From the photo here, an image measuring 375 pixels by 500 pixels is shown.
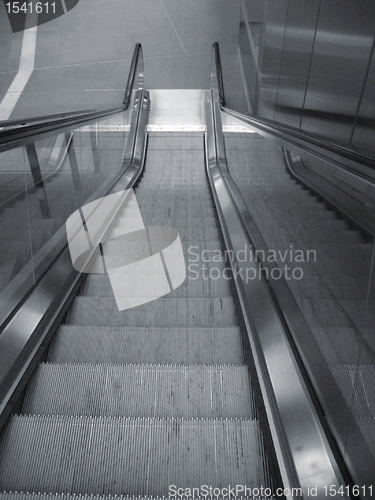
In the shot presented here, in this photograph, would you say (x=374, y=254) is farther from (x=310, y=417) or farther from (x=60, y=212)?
(x=60, y=212)

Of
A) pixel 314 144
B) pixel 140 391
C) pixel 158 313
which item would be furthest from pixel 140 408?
pixel 314 144

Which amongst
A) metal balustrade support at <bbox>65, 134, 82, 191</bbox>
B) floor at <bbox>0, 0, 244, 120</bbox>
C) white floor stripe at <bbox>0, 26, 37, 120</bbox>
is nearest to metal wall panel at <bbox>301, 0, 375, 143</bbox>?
metal balustrade support at <bbox>65, 134, 82, 191</bbox>

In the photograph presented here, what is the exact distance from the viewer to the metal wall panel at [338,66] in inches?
147

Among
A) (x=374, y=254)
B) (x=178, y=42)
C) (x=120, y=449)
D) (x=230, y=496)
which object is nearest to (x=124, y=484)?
(x=120, y=449)

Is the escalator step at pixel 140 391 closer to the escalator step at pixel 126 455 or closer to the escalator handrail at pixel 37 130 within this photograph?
the escalator step at pixel 126 455

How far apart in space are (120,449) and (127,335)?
892 mm

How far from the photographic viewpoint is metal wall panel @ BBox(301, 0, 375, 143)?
372 centimetres

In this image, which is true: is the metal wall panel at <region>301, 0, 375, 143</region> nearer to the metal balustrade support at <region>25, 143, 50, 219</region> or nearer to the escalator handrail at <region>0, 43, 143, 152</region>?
the escalator handrail at <region>0, 43, 143, 152</region>

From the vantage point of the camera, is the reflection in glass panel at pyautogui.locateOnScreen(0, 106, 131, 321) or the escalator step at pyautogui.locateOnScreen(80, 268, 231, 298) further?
the escalator step at pyautogui.locateOnScreen(80, 268, 231, 298)

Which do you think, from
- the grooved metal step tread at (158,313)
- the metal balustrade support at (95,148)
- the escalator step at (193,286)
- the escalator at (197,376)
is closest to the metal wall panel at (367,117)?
the escalator at (197,376)

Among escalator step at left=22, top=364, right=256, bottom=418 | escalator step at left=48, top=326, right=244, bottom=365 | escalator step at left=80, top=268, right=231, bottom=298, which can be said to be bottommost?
escalator step at left=80, top=268, right=231, bottom=298

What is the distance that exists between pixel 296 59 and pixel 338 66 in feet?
5.45

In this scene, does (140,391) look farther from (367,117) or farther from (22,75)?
(22,75)

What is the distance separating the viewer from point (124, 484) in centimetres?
171
